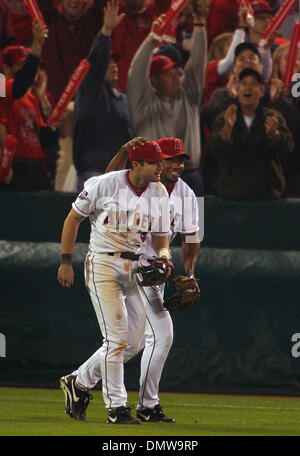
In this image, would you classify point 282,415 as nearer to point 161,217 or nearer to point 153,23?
point 161,217

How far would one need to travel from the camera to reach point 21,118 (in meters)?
9.52

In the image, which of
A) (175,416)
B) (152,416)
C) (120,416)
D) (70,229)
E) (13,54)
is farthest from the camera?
(13,54)

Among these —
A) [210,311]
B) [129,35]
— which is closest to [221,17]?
[129,35]

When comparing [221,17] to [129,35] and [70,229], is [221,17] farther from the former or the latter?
[70,229]

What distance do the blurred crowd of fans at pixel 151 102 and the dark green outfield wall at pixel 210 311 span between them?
1.06 feet

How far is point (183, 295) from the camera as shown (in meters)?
7.12

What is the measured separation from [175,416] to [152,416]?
23.5 inches

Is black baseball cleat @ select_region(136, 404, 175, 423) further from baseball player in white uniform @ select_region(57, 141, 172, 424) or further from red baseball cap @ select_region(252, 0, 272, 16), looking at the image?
red baseball cap @ select_region(252, 0, 272, 16)

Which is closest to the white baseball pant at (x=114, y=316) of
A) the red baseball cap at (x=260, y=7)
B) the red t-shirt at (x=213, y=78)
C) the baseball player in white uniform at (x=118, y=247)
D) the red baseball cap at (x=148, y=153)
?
the baseball player in white uniform at (x=118, y=247)

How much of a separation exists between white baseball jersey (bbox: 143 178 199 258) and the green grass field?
1270mm

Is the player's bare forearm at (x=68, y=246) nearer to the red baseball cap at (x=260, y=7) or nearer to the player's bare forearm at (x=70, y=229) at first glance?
the player's bare forearm at (x=70, y=229)

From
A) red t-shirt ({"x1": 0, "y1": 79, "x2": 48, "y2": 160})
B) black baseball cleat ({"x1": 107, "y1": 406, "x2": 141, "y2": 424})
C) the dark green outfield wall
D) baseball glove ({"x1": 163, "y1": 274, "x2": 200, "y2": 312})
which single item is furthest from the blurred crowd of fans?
black baseball cleat ({"x1": 107, "y1": 406, "x2": 141, "y2": 424})

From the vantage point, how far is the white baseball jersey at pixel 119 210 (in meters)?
6.61

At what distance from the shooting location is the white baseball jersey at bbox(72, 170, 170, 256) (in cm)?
661
